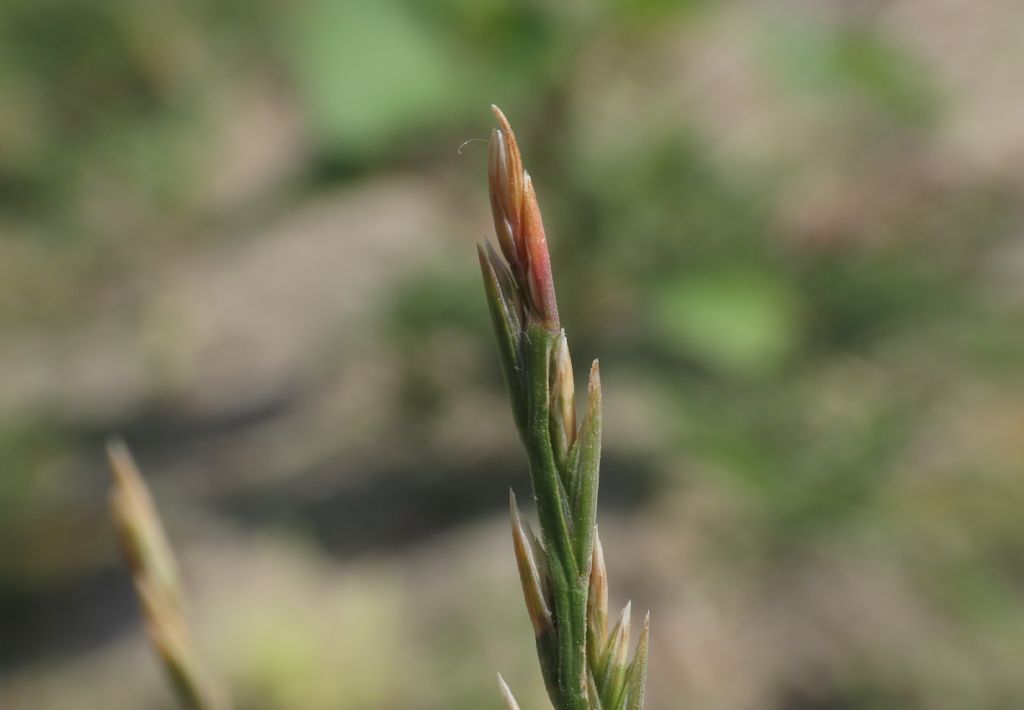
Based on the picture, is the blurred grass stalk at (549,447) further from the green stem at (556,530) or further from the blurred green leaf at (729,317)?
the blurred green leaf at (729,317)

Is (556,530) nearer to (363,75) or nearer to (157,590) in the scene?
(157,590)

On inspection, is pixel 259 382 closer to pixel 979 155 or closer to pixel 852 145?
pixel 852 145

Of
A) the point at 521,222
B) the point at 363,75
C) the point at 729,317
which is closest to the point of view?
the point at 521,222

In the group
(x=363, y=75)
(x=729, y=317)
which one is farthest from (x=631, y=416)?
(x=363, y=75)

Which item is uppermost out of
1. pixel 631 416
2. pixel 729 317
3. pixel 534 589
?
pixel 631 416

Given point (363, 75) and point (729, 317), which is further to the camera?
point (729, 317)
